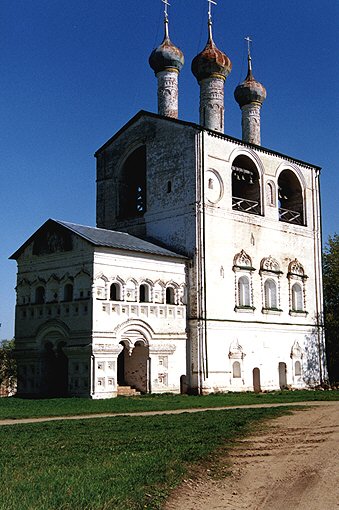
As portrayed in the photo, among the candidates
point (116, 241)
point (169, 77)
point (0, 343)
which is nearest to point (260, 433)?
point (116, 241)

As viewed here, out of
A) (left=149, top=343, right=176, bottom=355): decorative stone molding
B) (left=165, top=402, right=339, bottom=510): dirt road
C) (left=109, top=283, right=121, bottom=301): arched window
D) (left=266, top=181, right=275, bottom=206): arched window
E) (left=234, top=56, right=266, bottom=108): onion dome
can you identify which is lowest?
(left=165, top=402, right=339, bottom=510): dirt road

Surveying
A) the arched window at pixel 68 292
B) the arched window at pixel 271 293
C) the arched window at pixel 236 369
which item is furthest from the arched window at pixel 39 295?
the arched window at pixel 271 293

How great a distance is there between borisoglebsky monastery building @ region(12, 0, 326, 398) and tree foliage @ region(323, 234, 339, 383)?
5.94ft

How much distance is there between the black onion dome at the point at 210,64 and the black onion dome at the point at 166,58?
0.67 meters

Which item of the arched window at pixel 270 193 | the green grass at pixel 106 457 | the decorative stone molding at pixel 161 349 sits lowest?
the green grass at pixel 106 457

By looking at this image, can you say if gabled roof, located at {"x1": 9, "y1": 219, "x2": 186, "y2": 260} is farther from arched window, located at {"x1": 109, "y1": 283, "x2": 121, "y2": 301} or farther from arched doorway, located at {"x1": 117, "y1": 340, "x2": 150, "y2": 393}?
arched doorway, located at {"x1": 117, "y1": 340, "x2": 150, "y2": 393}

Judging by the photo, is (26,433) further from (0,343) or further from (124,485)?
(0,343)

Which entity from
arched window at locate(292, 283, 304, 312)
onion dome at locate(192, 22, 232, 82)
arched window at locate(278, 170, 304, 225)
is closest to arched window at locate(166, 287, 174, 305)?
arched window at locate(292, 283, 304, 312)

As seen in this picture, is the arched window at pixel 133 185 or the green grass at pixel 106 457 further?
the arched window at pixel 133 185

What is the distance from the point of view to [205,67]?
27375mm

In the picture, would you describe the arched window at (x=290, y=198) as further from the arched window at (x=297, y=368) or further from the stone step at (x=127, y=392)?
the stone step at (x=127, y=392)

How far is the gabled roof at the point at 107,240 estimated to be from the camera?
71.2 feet

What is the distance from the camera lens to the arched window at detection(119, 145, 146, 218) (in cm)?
2766

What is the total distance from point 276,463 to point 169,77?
2104cm
